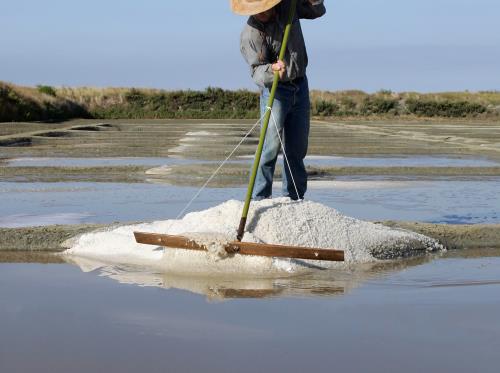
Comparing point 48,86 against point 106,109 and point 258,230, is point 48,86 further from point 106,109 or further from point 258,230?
point 258,230

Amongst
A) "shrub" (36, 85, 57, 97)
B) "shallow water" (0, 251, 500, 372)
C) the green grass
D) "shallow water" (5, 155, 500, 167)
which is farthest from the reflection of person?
"shrub" (36, 85, 57, 97)

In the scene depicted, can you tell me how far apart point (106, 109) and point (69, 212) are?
3253 cm

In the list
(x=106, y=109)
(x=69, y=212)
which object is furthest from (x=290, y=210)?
(x=106, y=109)

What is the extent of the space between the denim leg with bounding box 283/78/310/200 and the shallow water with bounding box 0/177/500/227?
1055 mm

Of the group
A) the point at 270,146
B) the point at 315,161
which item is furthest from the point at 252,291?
the point at 315,161

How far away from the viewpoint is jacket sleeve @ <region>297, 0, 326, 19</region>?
4965 mm

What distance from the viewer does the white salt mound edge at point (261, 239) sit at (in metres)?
3.97

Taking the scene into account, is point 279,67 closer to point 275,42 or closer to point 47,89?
point 275,42

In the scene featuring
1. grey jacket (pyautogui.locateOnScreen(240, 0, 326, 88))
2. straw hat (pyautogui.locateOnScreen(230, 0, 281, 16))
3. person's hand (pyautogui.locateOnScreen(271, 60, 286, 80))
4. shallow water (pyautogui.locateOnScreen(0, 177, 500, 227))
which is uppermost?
straw hat (pyautogui.locateOnScreen(230, 0, 281, 16))

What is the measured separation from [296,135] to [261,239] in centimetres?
117

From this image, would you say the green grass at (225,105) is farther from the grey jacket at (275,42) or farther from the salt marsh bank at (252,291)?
the grey jacket at (275,42)

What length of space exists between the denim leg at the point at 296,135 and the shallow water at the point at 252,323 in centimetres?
136

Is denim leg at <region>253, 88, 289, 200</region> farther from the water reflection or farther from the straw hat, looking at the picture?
the water reflection

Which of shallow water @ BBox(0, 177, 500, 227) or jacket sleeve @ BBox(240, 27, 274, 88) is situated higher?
jacket sleeve @ BBox(240, 27, 274, 88)
